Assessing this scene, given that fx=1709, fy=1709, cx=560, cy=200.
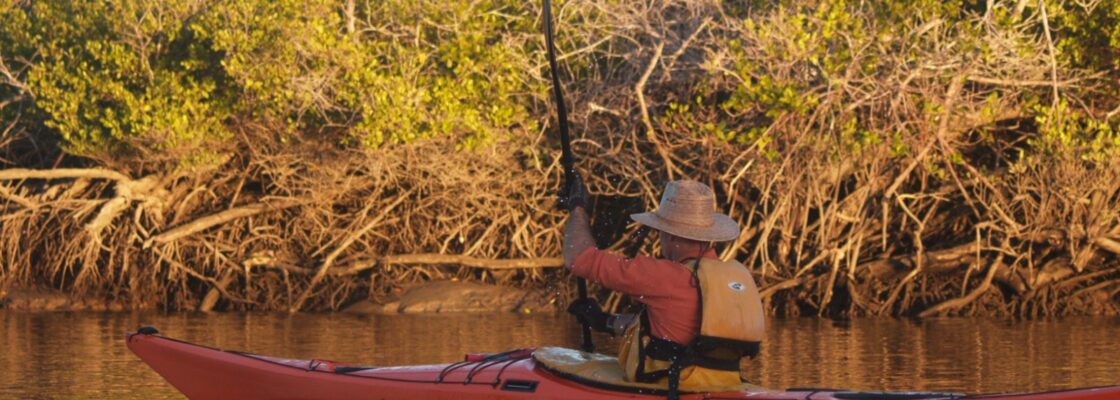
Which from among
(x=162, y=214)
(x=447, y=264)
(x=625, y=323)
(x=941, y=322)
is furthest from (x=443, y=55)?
(x=625, y=323)

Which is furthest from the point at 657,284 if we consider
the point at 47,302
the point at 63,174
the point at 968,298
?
the point at 47,302

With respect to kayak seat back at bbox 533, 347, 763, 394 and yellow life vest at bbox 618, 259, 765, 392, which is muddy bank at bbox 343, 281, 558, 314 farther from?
yellow life vest at bbox 618, 259, 765, 392


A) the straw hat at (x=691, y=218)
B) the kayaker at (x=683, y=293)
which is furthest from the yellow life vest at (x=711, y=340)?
the straw hat at (x=691, y=218)

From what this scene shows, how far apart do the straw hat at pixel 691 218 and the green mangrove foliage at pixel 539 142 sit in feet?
20.1

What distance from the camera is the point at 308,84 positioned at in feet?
43.5

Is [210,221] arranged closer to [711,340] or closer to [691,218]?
[691,218]

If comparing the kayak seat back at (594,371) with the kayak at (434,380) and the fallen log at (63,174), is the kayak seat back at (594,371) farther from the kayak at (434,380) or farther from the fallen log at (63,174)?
the fallen log at (63,174)

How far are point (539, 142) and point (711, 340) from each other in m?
8.92

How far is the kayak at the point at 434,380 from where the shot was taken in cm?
594

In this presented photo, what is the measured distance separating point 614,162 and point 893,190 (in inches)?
99.3

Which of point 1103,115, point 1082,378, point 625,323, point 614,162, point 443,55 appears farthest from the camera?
point 614,162

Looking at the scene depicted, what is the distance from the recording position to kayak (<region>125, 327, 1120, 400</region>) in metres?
5.94

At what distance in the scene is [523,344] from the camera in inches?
430

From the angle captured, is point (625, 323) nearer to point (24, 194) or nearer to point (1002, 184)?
point (1002, 184)
